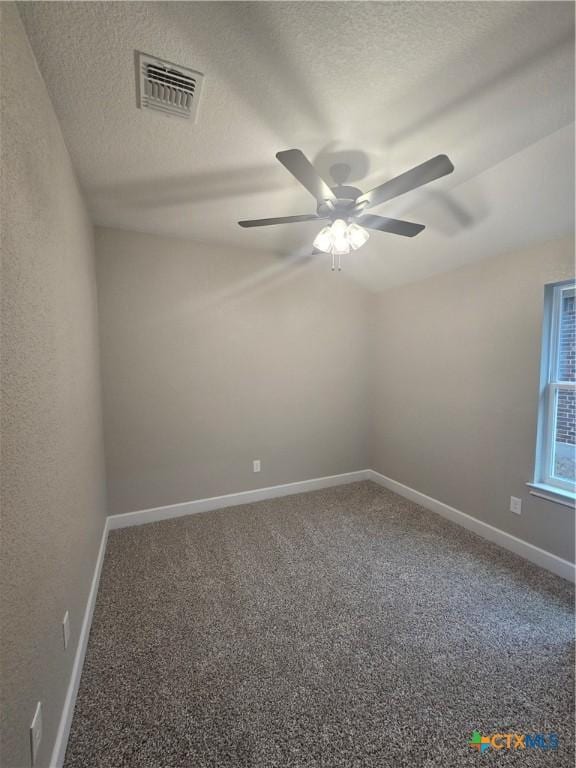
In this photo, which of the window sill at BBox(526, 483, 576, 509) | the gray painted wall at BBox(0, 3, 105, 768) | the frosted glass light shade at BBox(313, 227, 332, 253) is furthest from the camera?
the window sill at BBox(526, 483, 576, 509)

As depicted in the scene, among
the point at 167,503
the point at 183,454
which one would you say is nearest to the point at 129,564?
the point at 167,503

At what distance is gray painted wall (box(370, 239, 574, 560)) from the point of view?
2297mm

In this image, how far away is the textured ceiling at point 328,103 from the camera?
108cm

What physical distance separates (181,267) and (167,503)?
2.22m

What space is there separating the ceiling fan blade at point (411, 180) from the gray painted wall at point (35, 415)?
1.37m

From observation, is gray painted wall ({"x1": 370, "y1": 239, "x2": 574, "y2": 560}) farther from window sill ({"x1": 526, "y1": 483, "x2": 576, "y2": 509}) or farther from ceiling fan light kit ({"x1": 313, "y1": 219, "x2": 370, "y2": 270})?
ceiling fan light kit ({"x1": 313, "y1": 219, "x2": 370, "y2": 270})

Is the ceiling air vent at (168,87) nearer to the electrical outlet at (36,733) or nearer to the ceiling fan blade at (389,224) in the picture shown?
the ceiling fan blade at (389,224)

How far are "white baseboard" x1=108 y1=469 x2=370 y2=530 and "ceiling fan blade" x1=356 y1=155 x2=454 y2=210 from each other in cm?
278

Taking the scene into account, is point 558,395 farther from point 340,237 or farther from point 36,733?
point 36,733

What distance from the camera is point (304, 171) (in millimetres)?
1365

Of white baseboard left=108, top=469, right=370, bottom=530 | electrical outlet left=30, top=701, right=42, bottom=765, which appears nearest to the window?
white baseboard left=108, top=469, right=370, bottom=530

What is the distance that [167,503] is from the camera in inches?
118

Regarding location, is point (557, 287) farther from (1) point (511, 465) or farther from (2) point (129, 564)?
(2) point (129, 564)

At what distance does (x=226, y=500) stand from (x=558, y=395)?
2.95m
